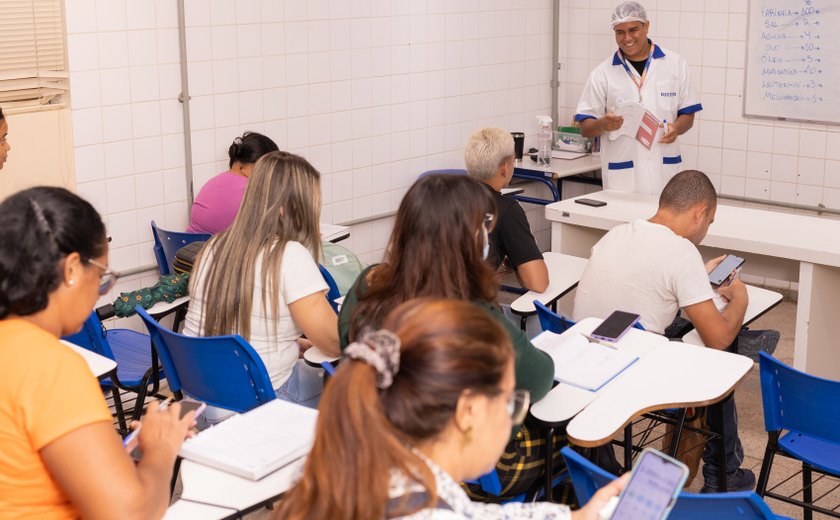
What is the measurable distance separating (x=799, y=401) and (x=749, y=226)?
1928mm

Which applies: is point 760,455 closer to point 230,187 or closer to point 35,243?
point 230,187

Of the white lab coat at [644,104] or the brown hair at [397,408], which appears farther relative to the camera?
the white lab coat at [644,104]

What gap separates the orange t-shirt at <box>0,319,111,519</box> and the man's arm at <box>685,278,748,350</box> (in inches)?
91.3

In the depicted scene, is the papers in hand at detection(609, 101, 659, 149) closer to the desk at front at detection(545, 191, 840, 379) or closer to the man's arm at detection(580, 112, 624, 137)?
the man's arm at detection(580, 112, 624, 137)

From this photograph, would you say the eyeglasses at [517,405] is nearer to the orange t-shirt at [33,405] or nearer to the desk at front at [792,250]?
the orange t-shirt at [33,405]

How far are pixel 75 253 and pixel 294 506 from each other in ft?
2.28

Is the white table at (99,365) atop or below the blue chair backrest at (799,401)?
atop

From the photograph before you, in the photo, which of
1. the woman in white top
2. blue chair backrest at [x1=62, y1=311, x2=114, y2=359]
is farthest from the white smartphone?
blue chair backrest at [x1=62, y1=311, x2=114, y2=359]

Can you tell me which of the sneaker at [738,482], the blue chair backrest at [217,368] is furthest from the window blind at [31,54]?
the sneaker at [738,482]

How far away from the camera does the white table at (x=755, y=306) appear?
3689 millimetres

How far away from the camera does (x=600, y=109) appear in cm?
610

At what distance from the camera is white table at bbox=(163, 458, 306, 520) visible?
83.0 inches

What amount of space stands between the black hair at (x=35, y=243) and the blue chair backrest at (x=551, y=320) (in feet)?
6.32

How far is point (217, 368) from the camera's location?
10.0 feet
